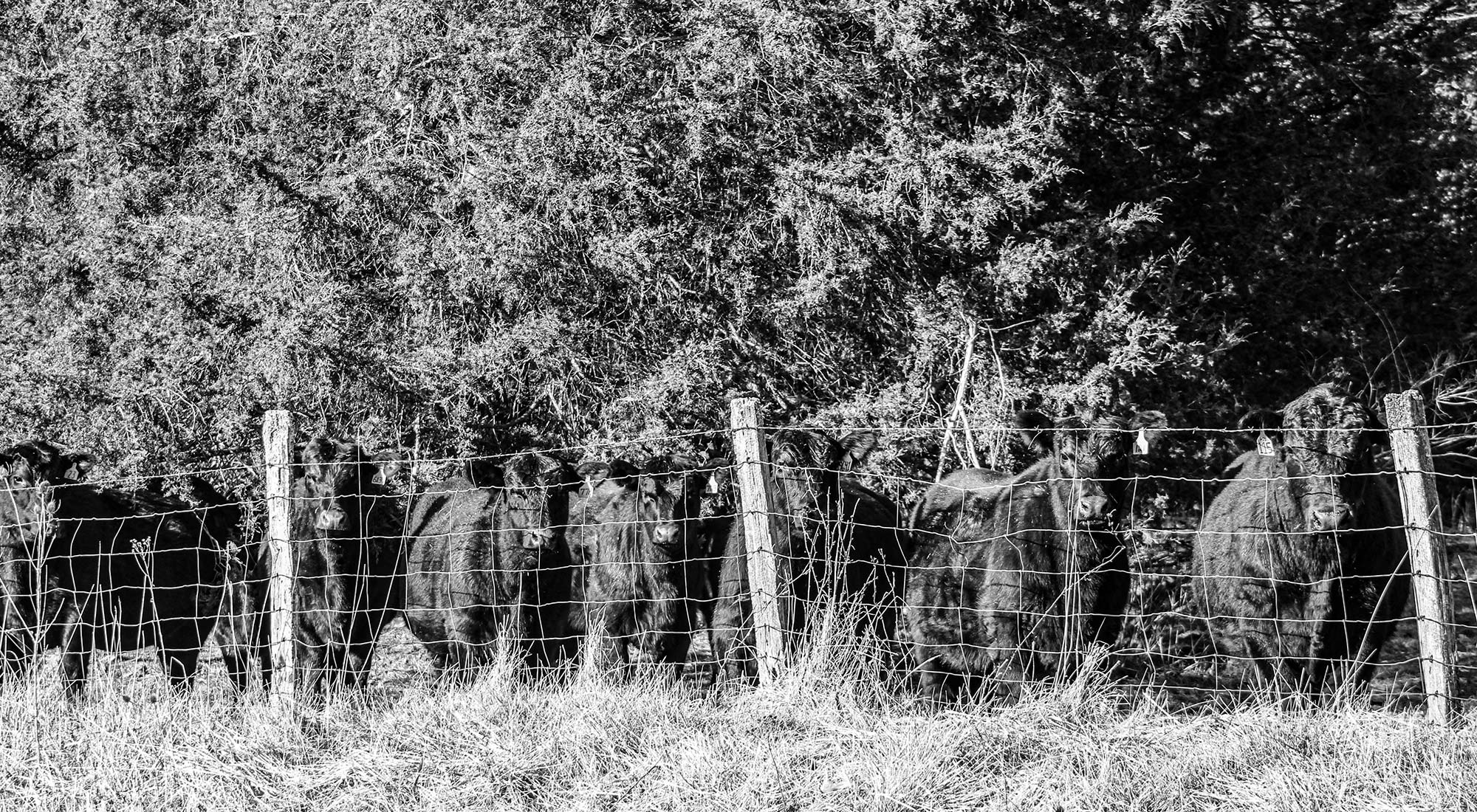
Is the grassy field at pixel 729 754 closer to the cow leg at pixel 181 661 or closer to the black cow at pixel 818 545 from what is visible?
the black cow at pixel 818 545

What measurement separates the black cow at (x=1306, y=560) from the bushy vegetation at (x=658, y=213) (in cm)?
291

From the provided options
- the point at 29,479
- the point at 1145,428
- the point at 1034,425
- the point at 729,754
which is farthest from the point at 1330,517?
the point at 29,479

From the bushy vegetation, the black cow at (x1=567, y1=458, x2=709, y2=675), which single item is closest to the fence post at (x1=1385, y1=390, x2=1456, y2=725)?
the black cow at (x1=567, y1=458, x2=709, y2=675)

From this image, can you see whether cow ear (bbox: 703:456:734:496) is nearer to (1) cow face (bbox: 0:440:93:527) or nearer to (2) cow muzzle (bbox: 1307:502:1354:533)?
(2) cow muzzle (bbox: 1307:502:1354:533)

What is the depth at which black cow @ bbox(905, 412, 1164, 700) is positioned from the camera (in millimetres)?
7484

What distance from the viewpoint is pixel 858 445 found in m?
10.0

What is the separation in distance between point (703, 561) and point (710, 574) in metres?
0.16

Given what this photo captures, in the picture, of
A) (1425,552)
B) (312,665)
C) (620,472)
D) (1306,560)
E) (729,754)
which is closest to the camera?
(729,754)

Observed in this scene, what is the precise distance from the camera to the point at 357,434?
1092 centimetres

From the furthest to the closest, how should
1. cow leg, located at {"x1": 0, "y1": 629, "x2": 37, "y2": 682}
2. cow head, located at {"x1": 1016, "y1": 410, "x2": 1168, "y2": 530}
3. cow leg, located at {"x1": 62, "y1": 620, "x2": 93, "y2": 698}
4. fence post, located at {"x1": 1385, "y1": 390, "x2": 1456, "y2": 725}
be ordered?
cow leg, located at {"x1": 62, "y1": 620, "x2": 93, "y2": 698} < cow head, located at {"x1": 1016, "y1": 410, "x2": 1168, "y2": 530} < cow leg, located at {"x1": 0, "y1": 629, "x2": 37, "y2": 682} < fence post, located at {"x1": 1385, "y1": 390, "x2": 1456, "y2": 725}

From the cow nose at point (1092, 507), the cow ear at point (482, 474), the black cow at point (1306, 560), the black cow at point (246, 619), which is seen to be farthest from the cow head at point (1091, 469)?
the black cow at point (246, 619)

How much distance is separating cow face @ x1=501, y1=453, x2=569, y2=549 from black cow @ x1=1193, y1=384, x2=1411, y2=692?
355 cm

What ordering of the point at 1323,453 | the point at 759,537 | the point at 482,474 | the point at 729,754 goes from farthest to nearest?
the point at 482,474, the point at 1323,453, the point at 759,537, the point at 729,754

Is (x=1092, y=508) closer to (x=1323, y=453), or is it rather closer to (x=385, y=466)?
(x=1323, y=453)
